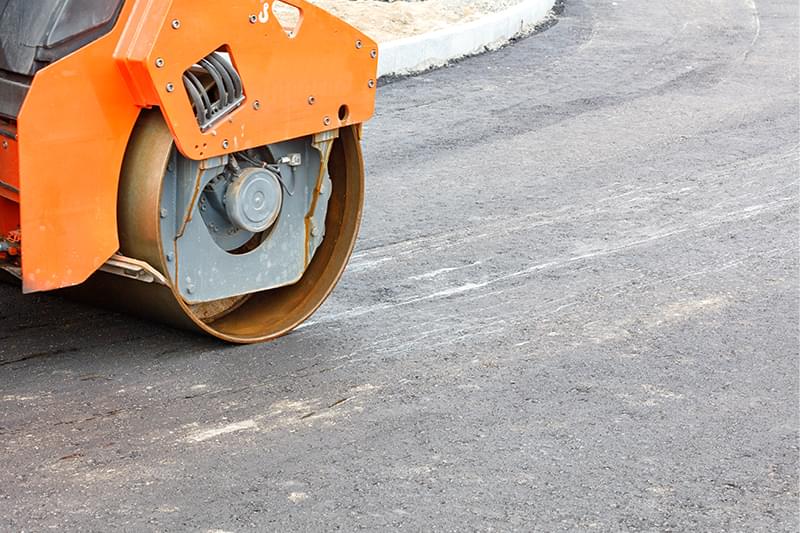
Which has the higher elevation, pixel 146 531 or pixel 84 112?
pixel 84 112

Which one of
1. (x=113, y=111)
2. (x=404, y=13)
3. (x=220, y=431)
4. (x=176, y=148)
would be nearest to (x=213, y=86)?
(x=176, y=148)

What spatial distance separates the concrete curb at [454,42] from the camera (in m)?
9.82

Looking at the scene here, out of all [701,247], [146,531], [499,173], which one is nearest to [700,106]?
[499,173]

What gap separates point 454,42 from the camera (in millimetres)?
10500

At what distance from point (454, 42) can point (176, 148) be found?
21.1 feet

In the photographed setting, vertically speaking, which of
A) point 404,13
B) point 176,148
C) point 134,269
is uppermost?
point 176,148

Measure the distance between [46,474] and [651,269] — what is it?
320 cm

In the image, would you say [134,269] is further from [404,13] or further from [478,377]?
[404,13]

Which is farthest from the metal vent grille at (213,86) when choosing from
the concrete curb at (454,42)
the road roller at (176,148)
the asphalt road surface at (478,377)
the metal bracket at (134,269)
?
the concrete curb at (454,42)

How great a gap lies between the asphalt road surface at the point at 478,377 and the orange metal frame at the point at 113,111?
0.60 m

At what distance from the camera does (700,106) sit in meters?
9.30

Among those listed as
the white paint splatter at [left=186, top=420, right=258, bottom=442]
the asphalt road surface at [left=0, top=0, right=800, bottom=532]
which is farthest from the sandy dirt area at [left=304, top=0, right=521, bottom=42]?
the white paint splatter at [left=186, top=420, right=258, bottom=442]

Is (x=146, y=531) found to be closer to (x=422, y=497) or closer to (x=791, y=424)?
(x=422, y=497)

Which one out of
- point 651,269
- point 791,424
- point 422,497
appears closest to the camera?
point 422,497
